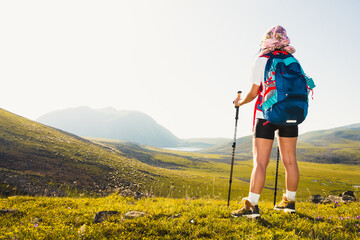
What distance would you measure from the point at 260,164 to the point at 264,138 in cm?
63

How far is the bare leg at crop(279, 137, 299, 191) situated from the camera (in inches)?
176

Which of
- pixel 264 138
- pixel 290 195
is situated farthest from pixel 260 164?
pixel 290 195

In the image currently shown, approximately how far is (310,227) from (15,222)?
21.5 ft

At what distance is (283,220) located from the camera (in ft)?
13.9

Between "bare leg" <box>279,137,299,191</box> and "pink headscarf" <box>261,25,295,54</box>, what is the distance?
2.16m

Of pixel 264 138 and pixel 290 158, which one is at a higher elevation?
pixel 264 138

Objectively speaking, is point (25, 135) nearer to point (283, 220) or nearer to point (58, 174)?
point (58, 174)

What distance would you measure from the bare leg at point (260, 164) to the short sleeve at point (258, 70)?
1425 mm

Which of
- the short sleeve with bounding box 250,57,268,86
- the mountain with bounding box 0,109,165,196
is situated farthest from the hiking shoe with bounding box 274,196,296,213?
the mountain with bounding box 0,109,165,196

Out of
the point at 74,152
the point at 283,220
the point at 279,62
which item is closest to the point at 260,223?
the point at 283,220

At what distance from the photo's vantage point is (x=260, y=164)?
14.4 ft

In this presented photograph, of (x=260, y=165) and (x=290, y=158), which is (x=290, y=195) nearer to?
(x=290, y=158)

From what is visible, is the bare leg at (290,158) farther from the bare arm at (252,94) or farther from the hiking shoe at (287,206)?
the bare arm at (252,94)

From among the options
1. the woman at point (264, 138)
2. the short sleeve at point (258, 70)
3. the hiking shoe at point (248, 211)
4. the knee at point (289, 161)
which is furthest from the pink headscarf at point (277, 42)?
the hiking shoe at point (248, 211)
